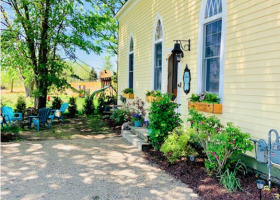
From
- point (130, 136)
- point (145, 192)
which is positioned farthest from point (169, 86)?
point (145, 192)

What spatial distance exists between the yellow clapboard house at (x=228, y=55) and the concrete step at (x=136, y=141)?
1213 mm

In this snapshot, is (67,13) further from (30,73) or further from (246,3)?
(246,3)

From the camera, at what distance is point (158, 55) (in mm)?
7863

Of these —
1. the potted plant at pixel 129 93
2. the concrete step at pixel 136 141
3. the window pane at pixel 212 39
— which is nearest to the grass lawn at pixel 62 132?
the concrete step at pixel 136 141

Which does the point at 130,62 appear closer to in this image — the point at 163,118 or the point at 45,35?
the point at 45,35

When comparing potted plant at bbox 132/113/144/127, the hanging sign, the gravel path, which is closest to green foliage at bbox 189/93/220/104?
the hanging sign

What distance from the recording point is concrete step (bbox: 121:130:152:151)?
235 inches

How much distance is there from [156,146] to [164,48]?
3.03m

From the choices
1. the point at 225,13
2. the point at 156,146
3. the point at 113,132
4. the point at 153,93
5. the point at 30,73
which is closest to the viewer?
the point at 225,13

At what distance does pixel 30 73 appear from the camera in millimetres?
10820

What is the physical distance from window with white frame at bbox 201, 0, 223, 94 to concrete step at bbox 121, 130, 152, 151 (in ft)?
6.48

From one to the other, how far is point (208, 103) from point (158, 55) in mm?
3696

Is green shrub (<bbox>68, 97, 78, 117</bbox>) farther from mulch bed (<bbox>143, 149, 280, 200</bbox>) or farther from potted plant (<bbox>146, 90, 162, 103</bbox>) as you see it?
mulch bed (<bbox>143, 149, 280, 200</bbox>)

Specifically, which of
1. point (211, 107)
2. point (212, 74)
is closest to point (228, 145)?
point (211, 107)
